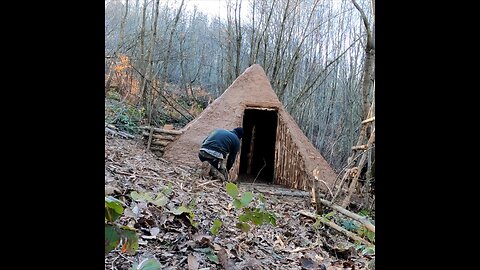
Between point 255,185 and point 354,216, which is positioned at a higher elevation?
point 354,216

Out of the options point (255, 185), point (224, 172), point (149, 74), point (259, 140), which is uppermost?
point (149, 74)

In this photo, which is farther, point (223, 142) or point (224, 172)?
point (224, 172)

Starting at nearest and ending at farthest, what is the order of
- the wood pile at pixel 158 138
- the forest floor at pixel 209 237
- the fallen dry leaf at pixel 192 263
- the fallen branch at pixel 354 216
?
the fallen dry leaf at pixel 192 263 → the forest floor at pixel 209 237 → the fallen branch at pixel 354 216 → the wood pile at pixel 158 138

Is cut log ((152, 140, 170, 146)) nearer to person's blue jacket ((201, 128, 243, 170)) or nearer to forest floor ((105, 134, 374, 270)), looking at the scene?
person's blue jacket ((201, 128, 243, 170))

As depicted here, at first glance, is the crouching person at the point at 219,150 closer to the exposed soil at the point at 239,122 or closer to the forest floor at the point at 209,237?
the exposed soil at the point at 239,122

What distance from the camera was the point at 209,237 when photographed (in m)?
3.39

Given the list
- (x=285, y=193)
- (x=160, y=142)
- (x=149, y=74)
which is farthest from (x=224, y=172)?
(x=149, y=74)

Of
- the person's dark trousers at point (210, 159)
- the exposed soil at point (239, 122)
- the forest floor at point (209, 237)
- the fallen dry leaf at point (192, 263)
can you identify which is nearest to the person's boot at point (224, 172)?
the person's dark trousers at point (210, 159)

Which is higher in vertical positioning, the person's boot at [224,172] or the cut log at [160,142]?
the cut log at [160,142]

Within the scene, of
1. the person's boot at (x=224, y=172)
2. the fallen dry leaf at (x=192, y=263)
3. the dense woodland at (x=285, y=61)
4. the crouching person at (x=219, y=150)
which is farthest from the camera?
the dense woodland at (x=285, y=61)

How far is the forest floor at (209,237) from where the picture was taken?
3.01m

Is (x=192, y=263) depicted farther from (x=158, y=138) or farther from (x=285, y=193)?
(x=158, y=138)
